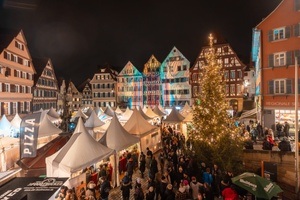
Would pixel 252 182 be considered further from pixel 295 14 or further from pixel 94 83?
pixel 94 83

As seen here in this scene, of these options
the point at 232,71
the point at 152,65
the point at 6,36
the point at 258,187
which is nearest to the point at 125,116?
the point at 258,187

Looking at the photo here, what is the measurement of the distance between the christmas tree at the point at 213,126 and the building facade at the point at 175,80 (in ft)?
124

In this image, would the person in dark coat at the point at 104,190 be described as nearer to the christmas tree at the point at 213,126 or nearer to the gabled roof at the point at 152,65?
the christmas tree at the point at 213,126

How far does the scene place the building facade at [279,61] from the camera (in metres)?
22.3

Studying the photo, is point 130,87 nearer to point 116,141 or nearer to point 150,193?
point 116,141

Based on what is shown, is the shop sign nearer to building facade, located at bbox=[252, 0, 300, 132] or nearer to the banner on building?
the banner on building

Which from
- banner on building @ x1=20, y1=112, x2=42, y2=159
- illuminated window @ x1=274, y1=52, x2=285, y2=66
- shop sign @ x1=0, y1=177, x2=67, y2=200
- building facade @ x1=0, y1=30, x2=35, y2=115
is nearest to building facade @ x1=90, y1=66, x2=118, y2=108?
building facade @ x1=0, y1=30, x2=35, y2=115

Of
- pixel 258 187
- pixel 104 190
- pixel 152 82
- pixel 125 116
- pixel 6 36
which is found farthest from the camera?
pixel 152 82

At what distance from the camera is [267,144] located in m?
16.4

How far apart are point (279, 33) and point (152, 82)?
36256 millimetres

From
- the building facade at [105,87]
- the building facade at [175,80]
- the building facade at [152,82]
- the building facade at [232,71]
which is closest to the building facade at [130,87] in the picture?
the building facade at [152,82]

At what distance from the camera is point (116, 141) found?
14750 mm

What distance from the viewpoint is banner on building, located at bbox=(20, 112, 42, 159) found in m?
12.1

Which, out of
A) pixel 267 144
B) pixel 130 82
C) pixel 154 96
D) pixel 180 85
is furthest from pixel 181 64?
pixel 267 144
